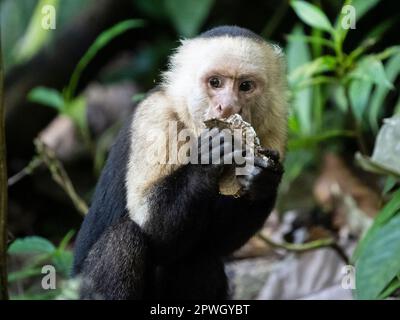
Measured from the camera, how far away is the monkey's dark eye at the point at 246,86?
412cm

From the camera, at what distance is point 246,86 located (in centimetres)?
414

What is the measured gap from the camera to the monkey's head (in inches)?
160

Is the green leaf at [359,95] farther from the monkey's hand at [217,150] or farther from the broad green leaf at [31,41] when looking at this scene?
the broad green leaf at [31,41]

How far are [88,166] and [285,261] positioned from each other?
11.0 ft

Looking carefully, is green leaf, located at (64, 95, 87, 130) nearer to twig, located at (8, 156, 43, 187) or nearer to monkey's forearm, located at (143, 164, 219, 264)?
twig, located at (8, 156, 43, 187)

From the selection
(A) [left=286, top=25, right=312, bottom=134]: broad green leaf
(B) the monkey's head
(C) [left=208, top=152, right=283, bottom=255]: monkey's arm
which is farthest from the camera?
(A) [left=286, top=25, right=312, bottom=134]: broad green leaf

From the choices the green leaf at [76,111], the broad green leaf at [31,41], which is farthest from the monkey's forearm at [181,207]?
the broad green leaf at [31,41]

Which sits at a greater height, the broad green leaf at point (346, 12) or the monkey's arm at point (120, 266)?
the broad green leaf at point (346, 12)

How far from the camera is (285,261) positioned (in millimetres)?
5848

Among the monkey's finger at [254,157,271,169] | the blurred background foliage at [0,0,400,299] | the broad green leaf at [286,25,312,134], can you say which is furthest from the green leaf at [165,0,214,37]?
the monkey's finger at [254,157,271,169]

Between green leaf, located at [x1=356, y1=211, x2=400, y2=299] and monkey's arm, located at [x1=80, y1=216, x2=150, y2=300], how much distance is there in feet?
3.99

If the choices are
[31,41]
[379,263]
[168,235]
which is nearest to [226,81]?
[168,235]

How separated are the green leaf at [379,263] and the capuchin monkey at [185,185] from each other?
2.08 ft
